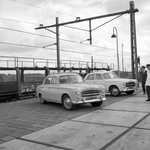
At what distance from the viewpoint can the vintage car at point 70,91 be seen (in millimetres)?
8141

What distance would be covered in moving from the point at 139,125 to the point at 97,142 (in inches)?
70.7

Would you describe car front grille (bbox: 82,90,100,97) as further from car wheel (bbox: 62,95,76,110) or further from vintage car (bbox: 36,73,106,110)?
car wheel (bbox: 62,95,76,110)

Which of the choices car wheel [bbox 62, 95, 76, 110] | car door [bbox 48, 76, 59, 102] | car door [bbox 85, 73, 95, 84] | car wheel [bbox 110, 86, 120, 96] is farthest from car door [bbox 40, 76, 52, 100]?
car wheel [bbox 110, 86, 120, 96]

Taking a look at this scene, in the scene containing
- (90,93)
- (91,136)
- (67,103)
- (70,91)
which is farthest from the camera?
(67,103)

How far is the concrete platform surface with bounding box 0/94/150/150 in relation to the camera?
414 cm

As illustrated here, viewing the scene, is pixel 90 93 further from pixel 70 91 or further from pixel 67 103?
pixel 67 103

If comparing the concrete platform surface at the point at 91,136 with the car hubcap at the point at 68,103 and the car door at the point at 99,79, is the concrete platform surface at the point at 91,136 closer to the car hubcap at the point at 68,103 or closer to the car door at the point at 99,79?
the car hubcap at the point at 68,103

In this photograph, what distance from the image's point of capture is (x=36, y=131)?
5.38 metres

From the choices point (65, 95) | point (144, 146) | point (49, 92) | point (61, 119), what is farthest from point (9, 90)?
point (144, 146)

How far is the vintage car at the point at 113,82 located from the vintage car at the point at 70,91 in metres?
3.96

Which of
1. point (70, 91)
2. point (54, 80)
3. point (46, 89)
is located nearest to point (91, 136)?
point (70, 91)

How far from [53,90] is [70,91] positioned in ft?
4.59

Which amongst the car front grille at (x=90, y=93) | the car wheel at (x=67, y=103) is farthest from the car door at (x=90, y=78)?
the car wheel at (x=67, y=103)

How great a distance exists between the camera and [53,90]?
30.9 feet
